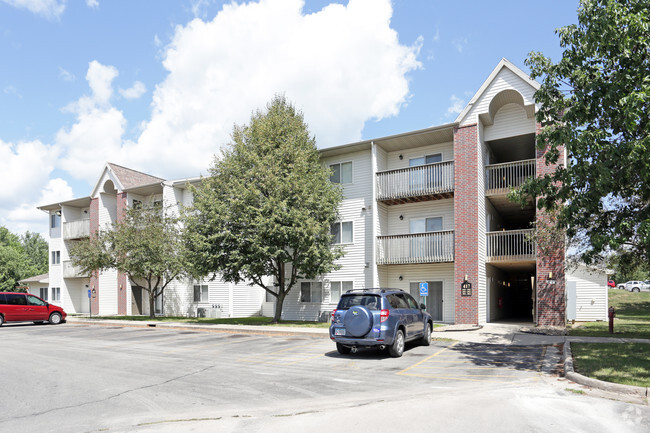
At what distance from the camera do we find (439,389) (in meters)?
8.97

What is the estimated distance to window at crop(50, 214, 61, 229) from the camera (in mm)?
43406

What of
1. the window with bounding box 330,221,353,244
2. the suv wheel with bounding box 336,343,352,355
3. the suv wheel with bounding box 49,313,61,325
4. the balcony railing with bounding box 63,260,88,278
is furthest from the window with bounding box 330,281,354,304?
the balcony railing with bounding box 63,260,88,278

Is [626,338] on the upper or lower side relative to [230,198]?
lower

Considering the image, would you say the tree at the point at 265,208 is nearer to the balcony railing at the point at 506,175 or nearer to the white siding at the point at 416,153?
the white siding at the point at 416,153

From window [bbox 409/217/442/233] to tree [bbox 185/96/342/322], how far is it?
13.7ft

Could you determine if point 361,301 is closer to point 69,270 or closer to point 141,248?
point 141,248

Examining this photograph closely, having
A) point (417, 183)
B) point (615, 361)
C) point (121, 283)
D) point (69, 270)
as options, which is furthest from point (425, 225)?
point (69, 270)

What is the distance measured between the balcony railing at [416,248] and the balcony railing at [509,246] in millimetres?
2010

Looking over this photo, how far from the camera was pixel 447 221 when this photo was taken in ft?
80.0

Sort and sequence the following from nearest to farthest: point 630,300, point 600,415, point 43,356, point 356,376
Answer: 1. point 600,415
2. point 356,376
3. point 43,356
4. point 630,300

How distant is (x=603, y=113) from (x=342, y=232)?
1614 cm

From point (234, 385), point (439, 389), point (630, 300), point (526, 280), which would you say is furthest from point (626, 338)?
point (630, 300)

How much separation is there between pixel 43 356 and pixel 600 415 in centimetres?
1445

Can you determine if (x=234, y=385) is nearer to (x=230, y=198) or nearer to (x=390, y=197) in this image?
(x=230, y=198)
